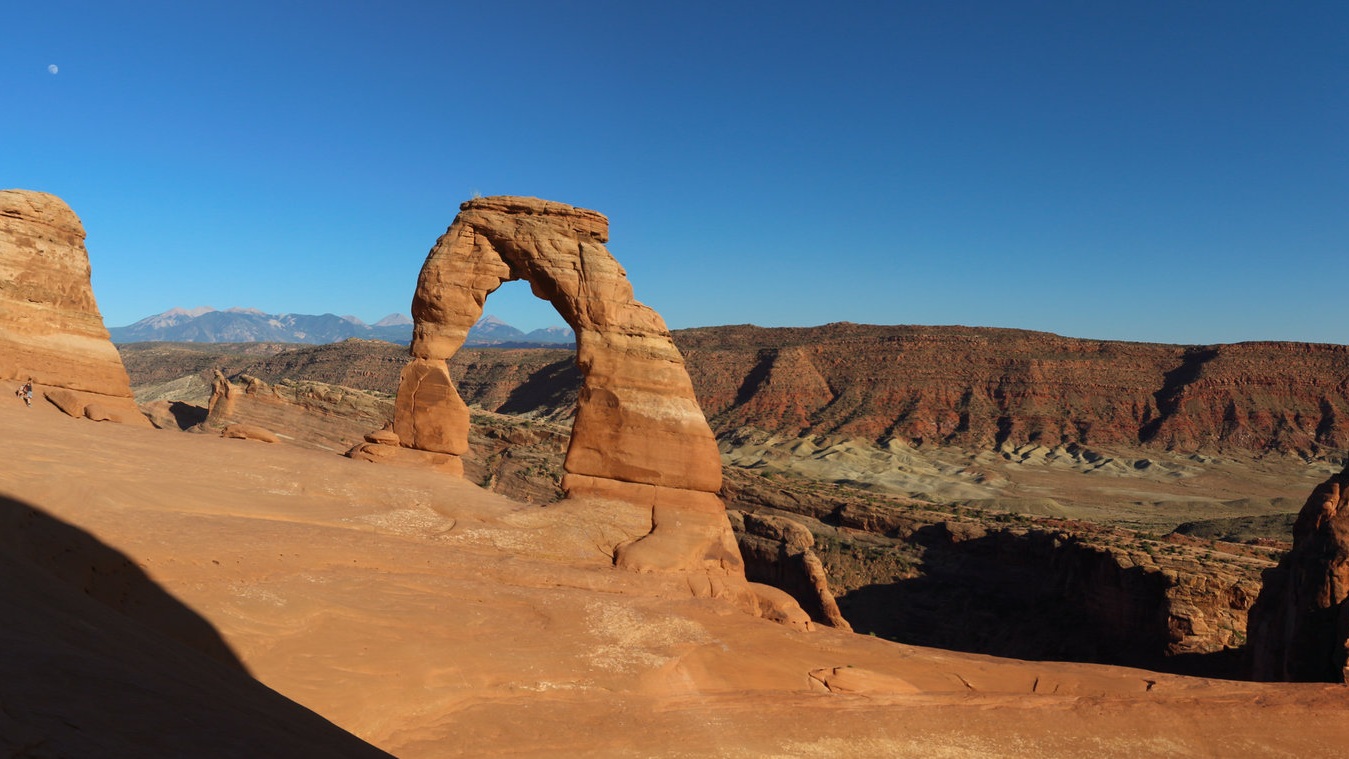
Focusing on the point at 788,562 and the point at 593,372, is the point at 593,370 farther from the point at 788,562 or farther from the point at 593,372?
the point at 788,562

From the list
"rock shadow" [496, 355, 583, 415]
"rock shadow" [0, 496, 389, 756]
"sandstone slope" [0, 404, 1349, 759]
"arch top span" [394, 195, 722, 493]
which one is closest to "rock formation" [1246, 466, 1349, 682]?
"sandstone slope" [0, 404, 1349, 759]

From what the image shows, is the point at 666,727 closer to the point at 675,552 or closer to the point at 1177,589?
the point at 675,552

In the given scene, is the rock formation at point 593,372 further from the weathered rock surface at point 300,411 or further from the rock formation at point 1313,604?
the weathered rock surface at point 300,411

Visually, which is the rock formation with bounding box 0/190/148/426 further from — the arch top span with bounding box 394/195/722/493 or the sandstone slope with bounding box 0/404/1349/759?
the arch top span with bounding box 394/195/722/493

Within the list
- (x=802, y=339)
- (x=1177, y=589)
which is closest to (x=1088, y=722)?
→ (x=1177, y=589)

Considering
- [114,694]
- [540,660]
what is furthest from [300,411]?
[114,694]

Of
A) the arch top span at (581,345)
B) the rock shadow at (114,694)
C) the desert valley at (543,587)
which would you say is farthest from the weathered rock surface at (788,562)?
the rock shadow at (114,694)
